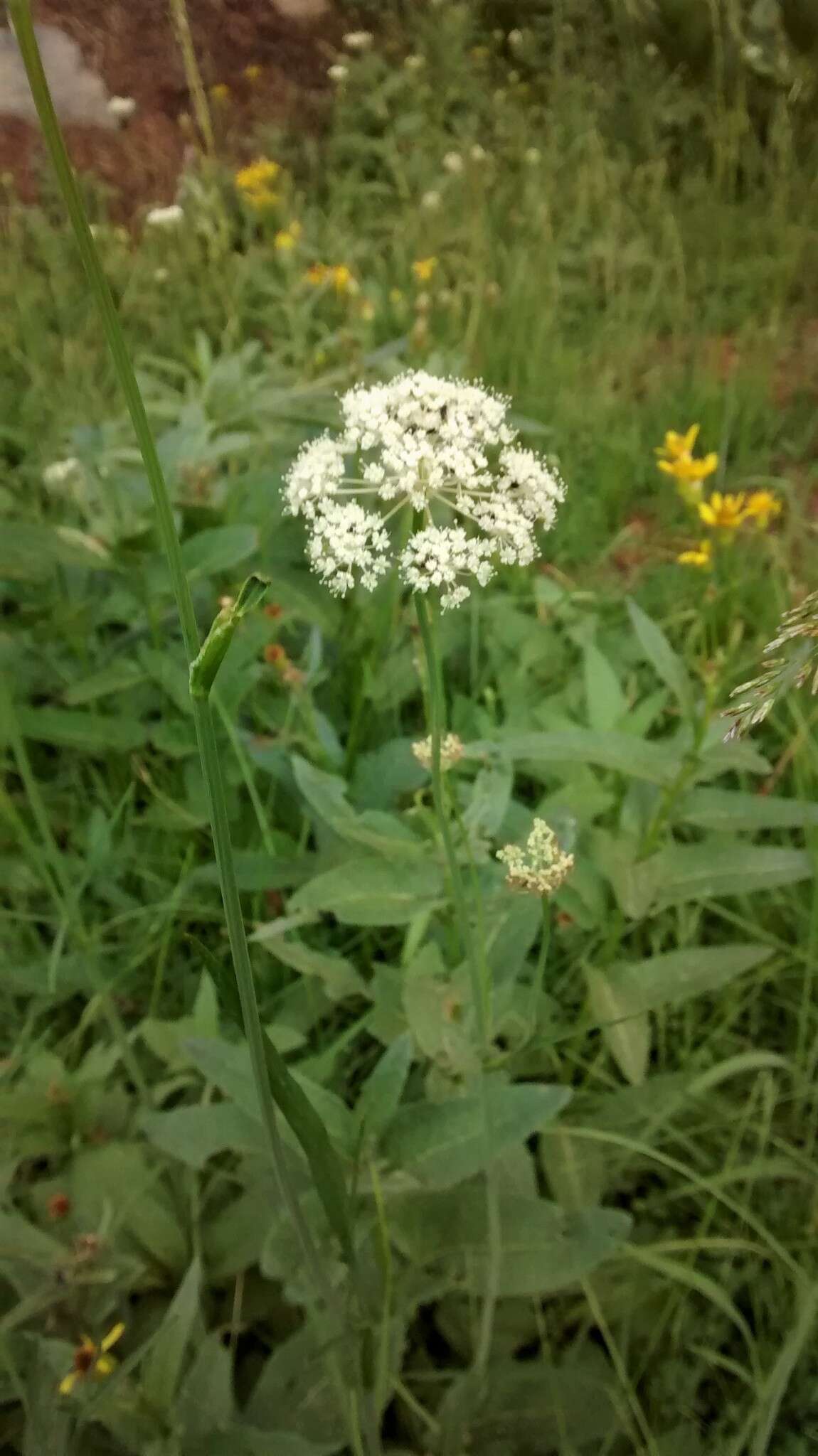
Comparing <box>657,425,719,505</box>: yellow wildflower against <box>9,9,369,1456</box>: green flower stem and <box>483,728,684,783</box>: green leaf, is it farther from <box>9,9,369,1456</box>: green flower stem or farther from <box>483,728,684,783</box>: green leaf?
<box>9,9,369,1456</box>: green flower stem

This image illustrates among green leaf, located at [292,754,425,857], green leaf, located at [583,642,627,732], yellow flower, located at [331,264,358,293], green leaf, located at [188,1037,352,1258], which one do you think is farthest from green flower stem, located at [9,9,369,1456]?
yellow flower, located at [331,264,358,293]

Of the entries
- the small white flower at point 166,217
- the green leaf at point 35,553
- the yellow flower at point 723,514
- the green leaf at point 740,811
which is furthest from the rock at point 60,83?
the green leaf at point 740,811

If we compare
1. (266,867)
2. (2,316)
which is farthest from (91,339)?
(266,867)

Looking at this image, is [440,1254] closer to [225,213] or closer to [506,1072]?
[506,1072]

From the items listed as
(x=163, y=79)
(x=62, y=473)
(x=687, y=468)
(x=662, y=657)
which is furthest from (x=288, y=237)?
(x=662, y=657)

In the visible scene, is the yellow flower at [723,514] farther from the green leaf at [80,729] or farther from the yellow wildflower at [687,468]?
the green leaf at [80,729]
